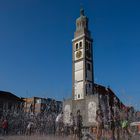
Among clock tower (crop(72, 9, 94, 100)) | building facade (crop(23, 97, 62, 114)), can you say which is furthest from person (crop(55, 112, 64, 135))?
building facade (crop(23, 97, 62, 114))

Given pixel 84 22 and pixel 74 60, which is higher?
pixel 84 22

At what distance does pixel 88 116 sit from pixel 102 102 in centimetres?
393

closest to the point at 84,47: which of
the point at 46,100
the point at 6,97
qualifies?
the point at 6,97

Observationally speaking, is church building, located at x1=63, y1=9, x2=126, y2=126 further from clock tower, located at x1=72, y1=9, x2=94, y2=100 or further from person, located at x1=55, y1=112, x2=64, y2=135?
person, located at x1=55, y1=112, x2=64, y2=135

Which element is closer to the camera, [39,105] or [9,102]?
[9,102]

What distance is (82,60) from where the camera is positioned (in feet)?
181

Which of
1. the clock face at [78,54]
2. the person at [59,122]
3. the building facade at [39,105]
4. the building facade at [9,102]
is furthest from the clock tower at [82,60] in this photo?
the person at [59,122]

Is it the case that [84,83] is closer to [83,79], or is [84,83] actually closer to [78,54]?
[83,79]

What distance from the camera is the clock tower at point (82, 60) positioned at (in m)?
53.4

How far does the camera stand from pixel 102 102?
170 ft

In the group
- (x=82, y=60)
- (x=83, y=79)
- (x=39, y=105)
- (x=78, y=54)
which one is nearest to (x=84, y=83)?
(x=83, y=79)

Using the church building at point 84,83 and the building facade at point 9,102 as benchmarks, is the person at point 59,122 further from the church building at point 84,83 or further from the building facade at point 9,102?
the building facade at point 9,102

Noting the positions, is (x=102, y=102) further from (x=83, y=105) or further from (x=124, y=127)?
(x=124, y=127)

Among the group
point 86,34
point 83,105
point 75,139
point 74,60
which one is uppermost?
point 86,34
